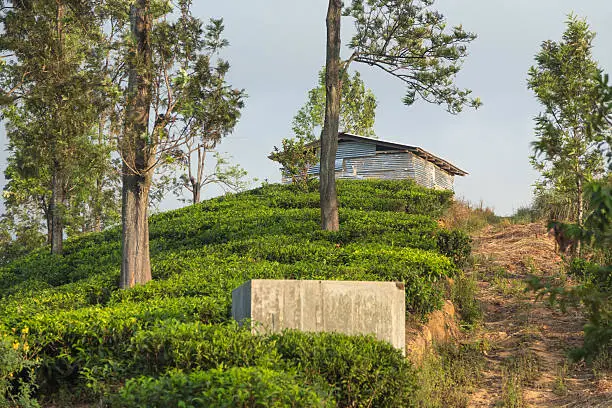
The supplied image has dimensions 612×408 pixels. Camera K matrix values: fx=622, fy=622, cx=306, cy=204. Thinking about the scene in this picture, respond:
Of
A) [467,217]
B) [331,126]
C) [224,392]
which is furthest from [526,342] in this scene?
[467,217]

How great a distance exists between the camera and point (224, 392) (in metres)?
5.03

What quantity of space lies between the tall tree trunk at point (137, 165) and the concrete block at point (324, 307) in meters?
4.98

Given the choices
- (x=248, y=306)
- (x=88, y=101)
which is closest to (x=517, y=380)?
(x=248, y=306)

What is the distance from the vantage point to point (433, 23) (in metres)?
17.3

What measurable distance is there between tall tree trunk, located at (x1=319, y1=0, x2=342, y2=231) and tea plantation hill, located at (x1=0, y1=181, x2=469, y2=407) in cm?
69

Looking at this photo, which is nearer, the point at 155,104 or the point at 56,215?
the point at 155,104

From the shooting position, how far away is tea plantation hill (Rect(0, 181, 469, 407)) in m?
5.75

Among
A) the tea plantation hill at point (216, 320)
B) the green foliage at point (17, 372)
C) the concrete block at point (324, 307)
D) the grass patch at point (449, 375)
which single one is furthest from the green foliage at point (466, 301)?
the green foliage at point (17, 372)

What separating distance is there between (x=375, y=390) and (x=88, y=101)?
10.1 meters

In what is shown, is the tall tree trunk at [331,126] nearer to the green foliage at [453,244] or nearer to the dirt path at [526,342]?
the green foliage at [453,244]

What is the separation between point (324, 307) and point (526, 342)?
5373 mm

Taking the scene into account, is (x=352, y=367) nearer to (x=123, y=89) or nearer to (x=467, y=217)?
(x=123, y=89)

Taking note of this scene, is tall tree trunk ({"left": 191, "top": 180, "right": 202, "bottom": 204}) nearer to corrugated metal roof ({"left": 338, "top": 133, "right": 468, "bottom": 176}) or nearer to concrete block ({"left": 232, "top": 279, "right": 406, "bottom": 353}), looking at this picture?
corrugated metal roof ({"left": 338, "top": 133, "right": 468, "bottom": 176})

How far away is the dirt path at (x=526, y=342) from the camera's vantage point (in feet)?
29.4
